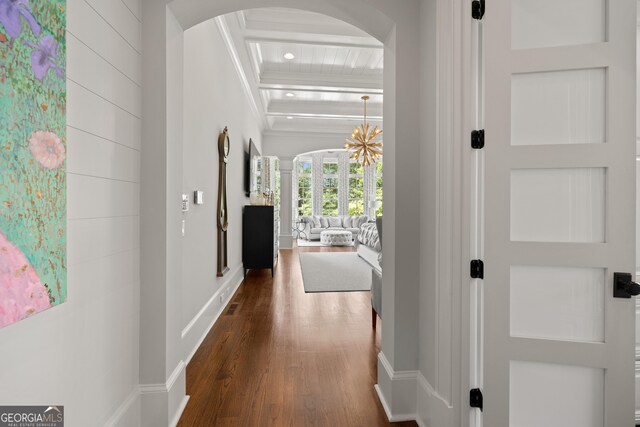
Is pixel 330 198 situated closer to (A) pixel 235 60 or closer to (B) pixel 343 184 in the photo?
(B) pixel 343 184

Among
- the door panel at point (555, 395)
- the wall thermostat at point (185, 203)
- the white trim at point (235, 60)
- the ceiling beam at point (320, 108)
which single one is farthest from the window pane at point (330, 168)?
the door panel at point (555, 395)

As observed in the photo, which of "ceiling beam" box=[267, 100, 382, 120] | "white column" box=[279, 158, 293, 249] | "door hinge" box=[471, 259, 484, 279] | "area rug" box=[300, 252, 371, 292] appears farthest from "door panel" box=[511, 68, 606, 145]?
"white column" box=[279, 158, 293, 249]

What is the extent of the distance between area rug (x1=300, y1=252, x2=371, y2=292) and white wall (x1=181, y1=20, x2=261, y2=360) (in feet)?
4.18

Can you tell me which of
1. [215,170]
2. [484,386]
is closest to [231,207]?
[215,170]

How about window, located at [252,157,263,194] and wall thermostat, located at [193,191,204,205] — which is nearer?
wall thermostat, located at [193,191,204,205]

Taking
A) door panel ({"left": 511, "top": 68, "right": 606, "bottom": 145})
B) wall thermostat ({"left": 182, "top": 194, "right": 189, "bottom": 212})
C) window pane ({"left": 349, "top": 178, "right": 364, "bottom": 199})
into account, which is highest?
window pane ({"left": 349, "top": 178, "right": 364, "bottom": 199})

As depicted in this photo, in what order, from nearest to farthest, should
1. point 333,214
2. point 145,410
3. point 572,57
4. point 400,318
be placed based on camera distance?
point 572,57 → point 145,410 → point 400,318 → point 333,214

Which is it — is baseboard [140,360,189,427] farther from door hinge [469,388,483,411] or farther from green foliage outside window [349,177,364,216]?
green foliage outside window [349,177,364,216]

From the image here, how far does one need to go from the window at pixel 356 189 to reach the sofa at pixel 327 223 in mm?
568

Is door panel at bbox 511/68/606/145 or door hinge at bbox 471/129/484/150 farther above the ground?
door panel at bbox 511/68/606/145

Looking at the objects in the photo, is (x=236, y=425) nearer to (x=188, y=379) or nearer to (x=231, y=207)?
(x=188, y=379)

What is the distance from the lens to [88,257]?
129 cm

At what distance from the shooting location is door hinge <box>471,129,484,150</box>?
4.58 ft

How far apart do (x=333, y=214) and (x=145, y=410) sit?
9.92 m
